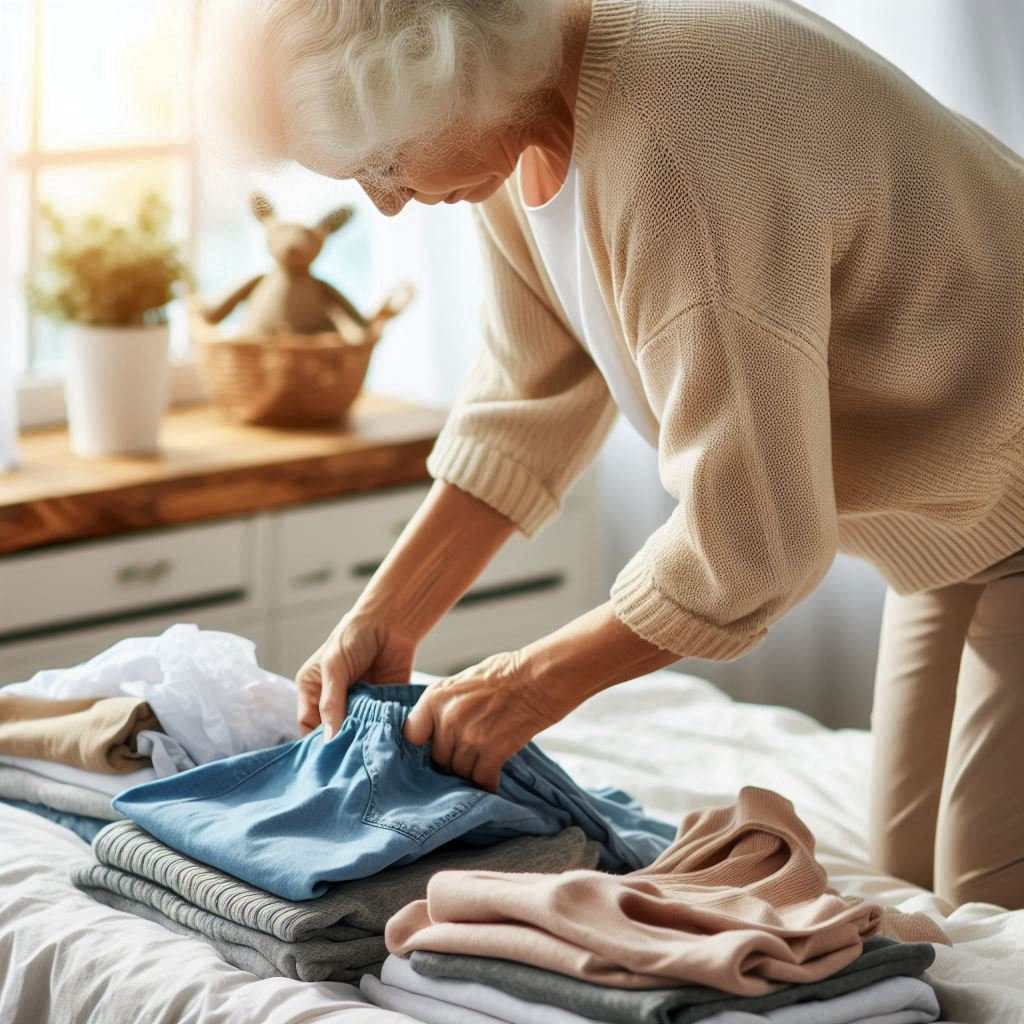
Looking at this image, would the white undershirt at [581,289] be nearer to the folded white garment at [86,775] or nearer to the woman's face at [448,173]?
the woman's face at [448,173]

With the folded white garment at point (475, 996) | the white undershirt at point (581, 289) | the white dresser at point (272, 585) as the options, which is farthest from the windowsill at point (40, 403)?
the folded white garment at point (475, 996)

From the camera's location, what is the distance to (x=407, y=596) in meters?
1.67

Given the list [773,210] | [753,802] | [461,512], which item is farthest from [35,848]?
[773,210]

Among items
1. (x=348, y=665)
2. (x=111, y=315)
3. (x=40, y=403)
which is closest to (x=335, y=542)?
(x=111, y=315)

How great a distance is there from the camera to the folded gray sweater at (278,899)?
1.23m

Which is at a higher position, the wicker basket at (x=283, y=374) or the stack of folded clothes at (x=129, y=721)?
the wicker basket at (x=283, y=374)

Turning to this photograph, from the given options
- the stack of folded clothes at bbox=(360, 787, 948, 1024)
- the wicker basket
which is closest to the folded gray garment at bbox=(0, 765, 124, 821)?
the stack of folded clothes at bbox=(360, 787, 948, 1024)

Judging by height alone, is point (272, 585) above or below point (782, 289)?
below

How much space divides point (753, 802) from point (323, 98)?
685 mm

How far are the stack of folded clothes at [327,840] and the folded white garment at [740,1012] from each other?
3.1 inches

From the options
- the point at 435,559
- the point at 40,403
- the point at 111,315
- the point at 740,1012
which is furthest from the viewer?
the point at 40,403

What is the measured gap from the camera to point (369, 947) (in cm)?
125

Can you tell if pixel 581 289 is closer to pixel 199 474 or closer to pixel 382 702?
pixel 382 702

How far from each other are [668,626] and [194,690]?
504 mm
